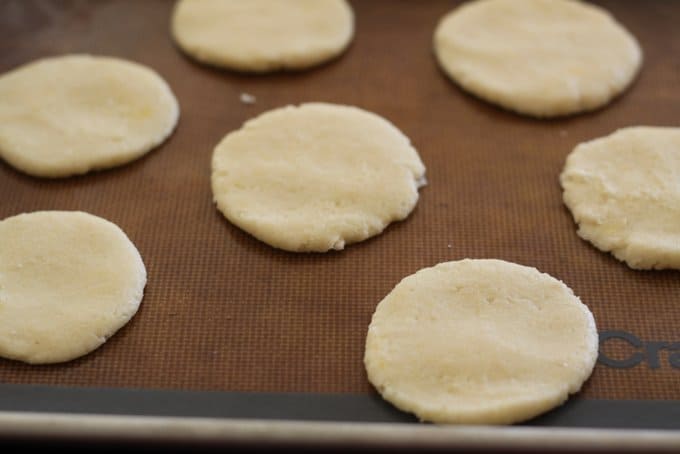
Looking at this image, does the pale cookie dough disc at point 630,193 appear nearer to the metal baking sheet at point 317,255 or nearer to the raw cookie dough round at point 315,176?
the metal baking sheet at point 317,255

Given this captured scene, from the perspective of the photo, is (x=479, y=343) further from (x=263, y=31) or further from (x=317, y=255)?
(x=263, y=31)

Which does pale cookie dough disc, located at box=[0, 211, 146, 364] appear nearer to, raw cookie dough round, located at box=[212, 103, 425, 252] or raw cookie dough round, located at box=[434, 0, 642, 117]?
raw cookie dough round, located at box=[212, 103, 425, 252]

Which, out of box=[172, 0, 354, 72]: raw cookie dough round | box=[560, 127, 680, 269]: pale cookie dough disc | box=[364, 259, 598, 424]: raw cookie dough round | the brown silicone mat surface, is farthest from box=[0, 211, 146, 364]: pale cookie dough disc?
box=[560, 127, 680, 269]: pale cookie dough disc

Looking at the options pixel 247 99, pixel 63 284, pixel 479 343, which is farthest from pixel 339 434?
pixel 247 99

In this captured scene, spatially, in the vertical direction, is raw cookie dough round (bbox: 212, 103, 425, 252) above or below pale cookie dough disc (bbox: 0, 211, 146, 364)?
above

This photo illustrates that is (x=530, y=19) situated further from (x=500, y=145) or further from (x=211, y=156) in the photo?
(x=211, y=156)

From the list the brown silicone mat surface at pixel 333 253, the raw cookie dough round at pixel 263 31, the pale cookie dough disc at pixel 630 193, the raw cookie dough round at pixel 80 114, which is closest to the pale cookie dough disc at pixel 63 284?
the brown silicone mat surface at pixel 333 253
